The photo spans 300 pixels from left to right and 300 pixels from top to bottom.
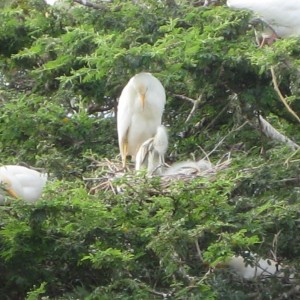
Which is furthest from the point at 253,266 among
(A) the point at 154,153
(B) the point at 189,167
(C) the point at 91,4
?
(C) the point at 91,4

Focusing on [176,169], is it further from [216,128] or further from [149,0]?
[149,0]

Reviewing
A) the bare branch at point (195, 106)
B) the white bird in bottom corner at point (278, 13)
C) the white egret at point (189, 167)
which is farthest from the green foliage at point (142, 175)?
the white bird in bottom corner at point (278, 13)

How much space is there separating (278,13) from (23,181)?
7.74ft

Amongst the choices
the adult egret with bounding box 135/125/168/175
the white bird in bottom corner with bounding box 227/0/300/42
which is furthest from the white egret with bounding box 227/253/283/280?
the white bird in bottom corner with bounding box 227/0/300/42

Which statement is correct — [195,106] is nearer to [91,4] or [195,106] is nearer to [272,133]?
[272,133]

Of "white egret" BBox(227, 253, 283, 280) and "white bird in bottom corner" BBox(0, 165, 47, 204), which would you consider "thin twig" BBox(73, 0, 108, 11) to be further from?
"white egret" BBox(227, 253, 283, 280)

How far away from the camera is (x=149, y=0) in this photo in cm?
752

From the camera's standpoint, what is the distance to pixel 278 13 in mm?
8133

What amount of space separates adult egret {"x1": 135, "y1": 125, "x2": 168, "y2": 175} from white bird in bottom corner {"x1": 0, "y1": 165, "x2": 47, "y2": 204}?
1.69 feet

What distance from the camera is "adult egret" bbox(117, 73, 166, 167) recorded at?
6758mm

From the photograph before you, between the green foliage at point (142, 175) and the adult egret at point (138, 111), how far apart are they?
0.09 metres

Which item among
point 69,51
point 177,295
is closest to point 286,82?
point 69,51

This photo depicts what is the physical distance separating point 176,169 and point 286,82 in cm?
67

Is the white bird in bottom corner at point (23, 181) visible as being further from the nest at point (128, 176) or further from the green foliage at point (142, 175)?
the nest at point (128, 176)
